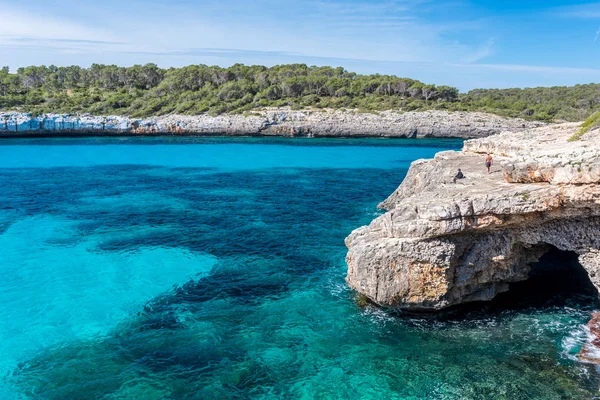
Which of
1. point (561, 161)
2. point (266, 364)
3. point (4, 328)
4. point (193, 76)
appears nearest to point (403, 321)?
point (266, 364)

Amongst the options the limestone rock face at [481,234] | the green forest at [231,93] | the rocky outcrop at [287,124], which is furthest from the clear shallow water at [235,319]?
the green forest at [231,93]

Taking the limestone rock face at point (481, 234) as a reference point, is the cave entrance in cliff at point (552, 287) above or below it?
below

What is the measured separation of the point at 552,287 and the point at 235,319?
569 inches

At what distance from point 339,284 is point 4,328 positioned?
579 inches

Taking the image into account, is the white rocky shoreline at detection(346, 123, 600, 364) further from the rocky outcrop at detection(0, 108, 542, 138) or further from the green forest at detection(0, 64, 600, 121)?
the green forest at detection(0, 64, 600, 121)

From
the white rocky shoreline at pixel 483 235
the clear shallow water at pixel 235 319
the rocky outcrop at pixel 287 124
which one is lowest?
the clear shallow water at pixel 235 319

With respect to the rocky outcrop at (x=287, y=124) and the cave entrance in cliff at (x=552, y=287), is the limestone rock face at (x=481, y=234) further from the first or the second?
the rocky outcrop at (x=287, y=124)

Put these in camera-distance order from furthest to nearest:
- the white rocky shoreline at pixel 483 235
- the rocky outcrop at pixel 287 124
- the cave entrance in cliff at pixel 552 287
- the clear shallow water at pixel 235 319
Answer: the rocky outcrop at pixel 287 124 < the cave entrance in cliff at pixel 552 287 < the white rocky shoreline at pixel 483 235 < the clear shallow water at pixel 235 319

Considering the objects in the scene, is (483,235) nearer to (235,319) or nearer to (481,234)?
(481,234)

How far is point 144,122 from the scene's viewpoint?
96375 mm

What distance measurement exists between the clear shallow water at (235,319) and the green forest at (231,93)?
73672mm

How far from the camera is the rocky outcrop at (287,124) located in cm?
9069

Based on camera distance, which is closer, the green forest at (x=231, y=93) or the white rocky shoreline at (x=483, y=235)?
the white rocky shoreline at (x=483, y=235)

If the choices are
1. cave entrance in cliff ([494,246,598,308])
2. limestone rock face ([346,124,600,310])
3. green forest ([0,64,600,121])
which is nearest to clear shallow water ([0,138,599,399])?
cave entrance in cliff ([494,246,598,308])
